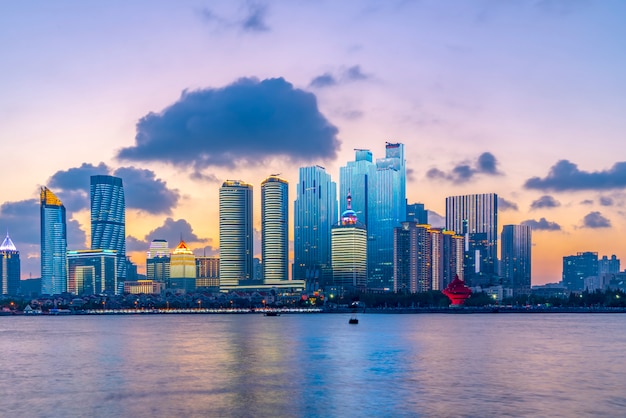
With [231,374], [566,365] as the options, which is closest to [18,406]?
[231,374]

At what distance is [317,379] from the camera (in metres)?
64.6

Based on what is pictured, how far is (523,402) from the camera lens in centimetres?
5288

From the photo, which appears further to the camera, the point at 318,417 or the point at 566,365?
the point at 566,365

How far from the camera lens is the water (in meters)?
50.9

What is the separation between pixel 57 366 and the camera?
251ft

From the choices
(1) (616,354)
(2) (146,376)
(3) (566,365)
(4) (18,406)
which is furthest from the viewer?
(1) (616,354)

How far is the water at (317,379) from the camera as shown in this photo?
50.9 metres

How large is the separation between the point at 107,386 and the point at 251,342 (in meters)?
46.3

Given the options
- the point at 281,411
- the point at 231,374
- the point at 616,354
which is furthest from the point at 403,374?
the point at 616,354

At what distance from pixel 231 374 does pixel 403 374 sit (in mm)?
15163

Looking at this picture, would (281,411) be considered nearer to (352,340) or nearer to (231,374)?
(231,374)

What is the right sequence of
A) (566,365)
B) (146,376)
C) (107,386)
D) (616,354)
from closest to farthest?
(107,386), (146,376), (566,365), (616,354)

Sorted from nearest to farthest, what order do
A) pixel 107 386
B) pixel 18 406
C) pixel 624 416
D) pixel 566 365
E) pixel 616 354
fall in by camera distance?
pixel 624 416 < pixel 18 406 < pixel 107 386 < pixel 566 365 < pixel 616 354

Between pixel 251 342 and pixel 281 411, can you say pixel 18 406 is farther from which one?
pixel 251 342
